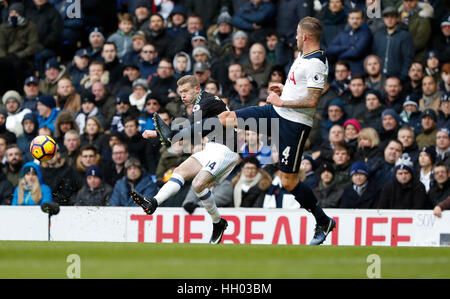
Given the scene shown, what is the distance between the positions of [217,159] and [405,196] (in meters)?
3.33

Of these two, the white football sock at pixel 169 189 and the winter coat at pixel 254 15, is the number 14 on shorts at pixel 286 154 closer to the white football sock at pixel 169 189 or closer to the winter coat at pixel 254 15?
the white football sock at pixel 169 189

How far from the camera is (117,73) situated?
56.7ft

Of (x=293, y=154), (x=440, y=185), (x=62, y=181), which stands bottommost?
(x=62, y=181)

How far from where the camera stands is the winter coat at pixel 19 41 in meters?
18.5

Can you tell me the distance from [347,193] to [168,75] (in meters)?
4.56

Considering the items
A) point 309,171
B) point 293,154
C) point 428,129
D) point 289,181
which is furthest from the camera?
point 428,129

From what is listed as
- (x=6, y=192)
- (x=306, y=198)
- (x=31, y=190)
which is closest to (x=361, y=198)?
(x=306, y=198)

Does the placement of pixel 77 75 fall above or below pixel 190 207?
above

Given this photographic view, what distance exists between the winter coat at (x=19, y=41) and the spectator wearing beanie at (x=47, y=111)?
7.47ft

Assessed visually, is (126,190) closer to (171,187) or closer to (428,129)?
(171,187)

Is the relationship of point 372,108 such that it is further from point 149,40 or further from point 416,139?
point 149,40

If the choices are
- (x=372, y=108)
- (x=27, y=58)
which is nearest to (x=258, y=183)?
(x=372, y=108)

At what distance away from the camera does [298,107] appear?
983 centimetres

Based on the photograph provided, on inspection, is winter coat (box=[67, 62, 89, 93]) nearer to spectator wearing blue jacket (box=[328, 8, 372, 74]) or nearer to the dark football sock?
spectator wearing blue jacket (box=[328, 8, 372, 74])
